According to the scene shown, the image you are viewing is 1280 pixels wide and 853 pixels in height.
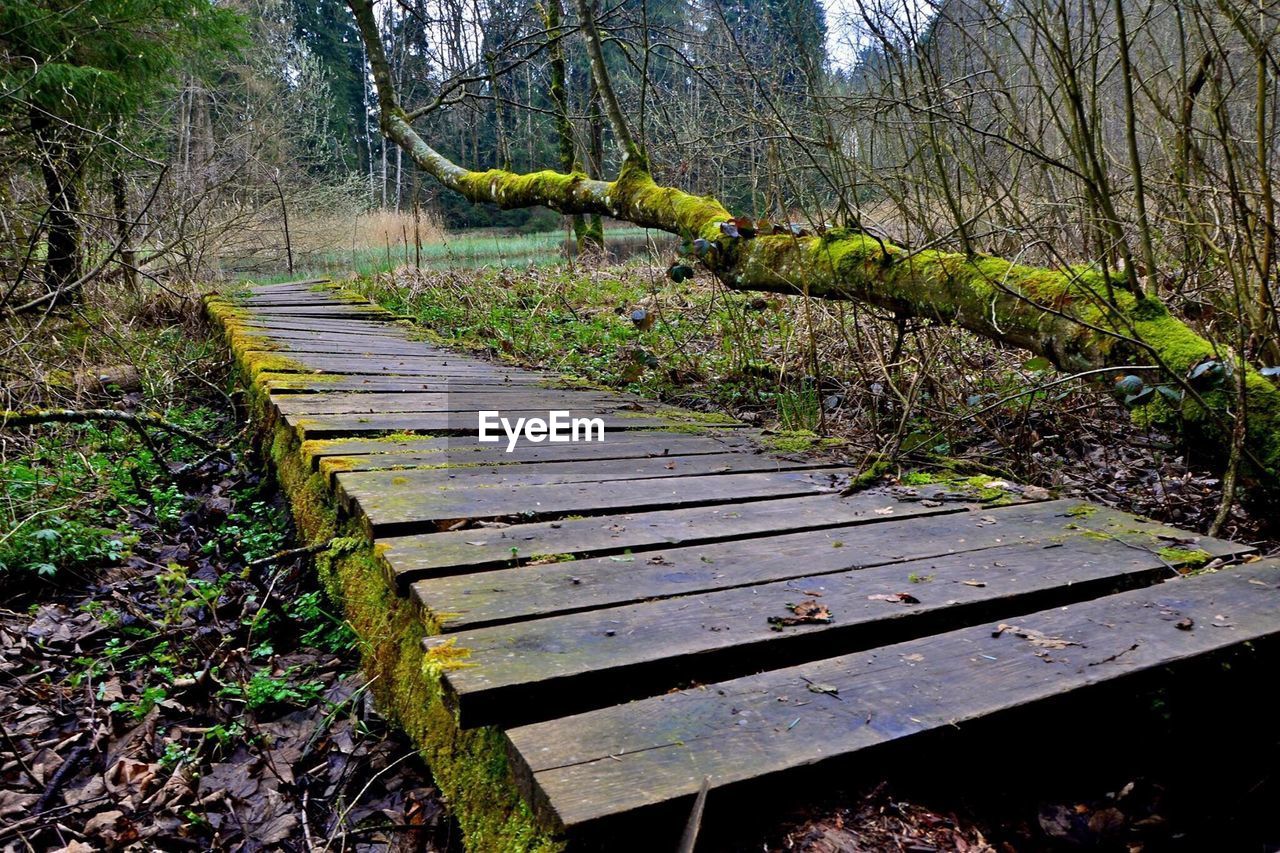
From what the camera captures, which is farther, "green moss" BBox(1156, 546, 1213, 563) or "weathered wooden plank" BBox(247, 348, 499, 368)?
"weathered wooden plank" BBox(247, 348, 499, 368)

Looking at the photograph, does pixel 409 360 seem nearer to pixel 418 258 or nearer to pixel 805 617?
pixel 805 617

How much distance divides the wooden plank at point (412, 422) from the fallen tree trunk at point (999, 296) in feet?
3.44

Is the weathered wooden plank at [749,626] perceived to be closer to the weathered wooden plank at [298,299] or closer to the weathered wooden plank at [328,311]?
the weathered wooden plank at [328,311]

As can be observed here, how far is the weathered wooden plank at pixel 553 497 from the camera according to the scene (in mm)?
2414

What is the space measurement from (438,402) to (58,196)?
118 inches

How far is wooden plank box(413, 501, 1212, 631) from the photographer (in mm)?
1837

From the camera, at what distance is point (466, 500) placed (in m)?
2.62

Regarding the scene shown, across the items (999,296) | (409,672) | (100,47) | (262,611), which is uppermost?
(100,47)

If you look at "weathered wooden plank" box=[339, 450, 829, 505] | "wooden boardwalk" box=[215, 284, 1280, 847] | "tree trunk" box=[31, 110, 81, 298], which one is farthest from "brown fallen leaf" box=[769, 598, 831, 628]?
"tree trunk" box=[31, 110, 81, 298]

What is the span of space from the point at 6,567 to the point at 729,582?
2.67m

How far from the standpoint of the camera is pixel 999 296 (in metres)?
3.33

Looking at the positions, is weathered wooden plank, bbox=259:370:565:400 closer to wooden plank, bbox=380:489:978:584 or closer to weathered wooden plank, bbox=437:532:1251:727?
wooden plank, bbox=380:489:978:584

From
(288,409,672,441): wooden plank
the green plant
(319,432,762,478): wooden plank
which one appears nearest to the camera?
the green plant

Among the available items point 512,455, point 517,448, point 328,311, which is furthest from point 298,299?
point 512,455
